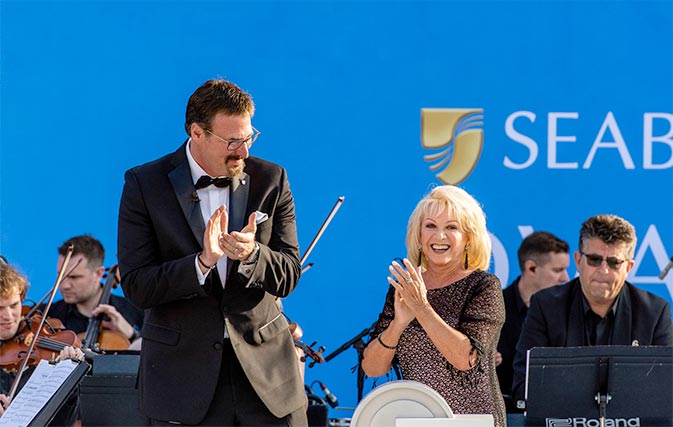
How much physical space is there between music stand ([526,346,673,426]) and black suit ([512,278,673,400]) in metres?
0.82

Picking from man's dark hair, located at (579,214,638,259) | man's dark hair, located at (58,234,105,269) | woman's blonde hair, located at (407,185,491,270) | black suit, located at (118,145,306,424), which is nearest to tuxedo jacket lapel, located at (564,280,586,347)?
man's dark hair, located at (579,214,638,259)

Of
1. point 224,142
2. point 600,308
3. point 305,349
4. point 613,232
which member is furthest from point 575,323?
point 224,142

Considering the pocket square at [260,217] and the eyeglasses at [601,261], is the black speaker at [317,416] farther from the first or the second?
the pocket square at [260,217]

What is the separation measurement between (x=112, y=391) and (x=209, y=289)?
1.41 meters

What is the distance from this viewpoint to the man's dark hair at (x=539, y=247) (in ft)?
18.0

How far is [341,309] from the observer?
18.5 feet

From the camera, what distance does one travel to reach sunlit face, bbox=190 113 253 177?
2.92 metres

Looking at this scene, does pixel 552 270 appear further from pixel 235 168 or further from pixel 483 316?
pixel 235 168

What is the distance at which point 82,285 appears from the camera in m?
5.82

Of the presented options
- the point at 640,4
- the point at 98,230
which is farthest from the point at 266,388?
the point at 640,4

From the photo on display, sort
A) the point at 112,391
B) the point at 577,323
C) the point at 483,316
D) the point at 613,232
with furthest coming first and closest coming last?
the point at 577,323
the point at 613,232
the point at 112,391
the point at 483,316

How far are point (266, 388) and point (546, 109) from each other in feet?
10.4

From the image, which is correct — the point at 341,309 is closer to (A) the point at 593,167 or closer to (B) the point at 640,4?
(A) the point at 593,167

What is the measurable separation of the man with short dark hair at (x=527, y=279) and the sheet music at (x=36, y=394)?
2.48 m
